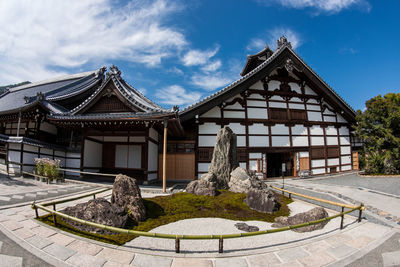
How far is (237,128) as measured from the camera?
15.1m

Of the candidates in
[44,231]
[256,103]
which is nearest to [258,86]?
[256,103]

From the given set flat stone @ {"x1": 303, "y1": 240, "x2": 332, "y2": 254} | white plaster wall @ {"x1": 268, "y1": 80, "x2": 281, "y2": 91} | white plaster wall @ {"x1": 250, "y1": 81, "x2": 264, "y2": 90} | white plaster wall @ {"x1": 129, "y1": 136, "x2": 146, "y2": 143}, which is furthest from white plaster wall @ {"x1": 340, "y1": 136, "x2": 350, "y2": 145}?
white plaster wall @ {"x1": 129, "y1": 136, "x2": 146, "y2": 143}

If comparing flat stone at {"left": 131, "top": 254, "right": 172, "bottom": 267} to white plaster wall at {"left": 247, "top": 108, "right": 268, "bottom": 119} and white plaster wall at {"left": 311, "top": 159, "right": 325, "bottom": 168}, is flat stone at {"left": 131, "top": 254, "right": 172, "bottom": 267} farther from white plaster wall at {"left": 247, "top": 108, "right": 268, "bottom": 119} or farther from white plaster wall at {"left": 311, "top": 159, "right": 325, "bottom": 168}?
white plaster wall at {"left": 311, "top": 159, "right": 325, "bottom": 168}

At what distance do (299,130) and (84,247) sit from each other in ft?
56.0

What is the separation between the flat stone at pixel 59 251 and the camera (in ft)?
11.5

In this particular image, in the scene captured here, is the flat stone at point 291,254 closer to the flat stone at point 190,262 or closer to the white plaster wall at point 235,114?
the flat stone at point 190,262

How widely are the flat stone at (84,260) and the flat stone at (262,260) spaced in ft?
9.36

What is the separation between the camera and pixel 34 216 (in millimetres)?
5258

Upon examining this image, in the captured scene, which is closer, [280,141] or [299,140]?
[280,141]

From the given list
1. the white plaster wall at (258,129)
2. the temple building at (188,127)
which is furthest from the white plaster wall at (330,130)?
the white plaster wall at (258,129)

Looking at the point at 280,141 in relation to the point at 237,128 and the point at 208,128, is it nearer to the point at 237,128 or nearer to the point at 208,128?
the point at 237,128

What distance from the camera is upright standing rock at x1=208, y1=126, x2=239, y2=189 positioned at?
991 cm

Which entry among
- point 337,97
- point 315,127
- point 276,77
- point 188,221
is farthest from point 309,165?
point 188,221

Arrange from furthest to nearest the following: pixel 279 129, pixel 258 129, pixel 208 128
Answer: pixel 279 129
pixel 258 129
pixel 208 128
